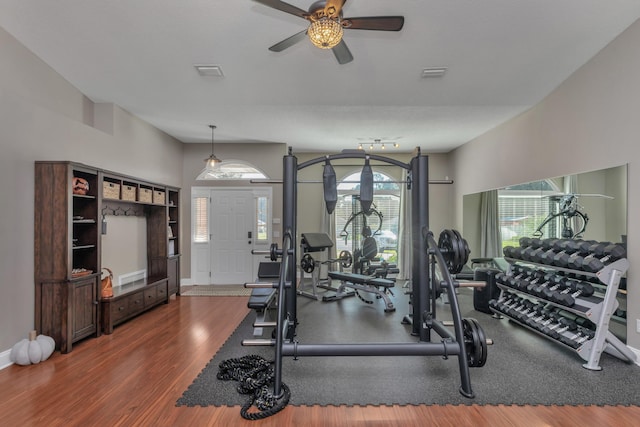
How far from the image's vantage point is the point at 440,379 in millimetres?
2451

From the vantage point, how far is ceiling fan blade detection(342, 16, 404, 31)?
2.00 meters

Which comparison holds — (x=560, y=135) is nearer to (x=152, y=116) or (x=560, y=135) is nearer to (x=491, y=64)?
(x=491, y=64)

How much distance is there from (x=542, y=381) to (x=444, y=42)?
9.56ft

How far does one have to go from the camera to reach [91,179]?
3.45m

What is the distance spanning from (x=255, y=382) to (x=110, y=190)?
2.88 metres

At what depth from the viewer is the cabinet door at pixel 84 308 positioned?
3.09 metres

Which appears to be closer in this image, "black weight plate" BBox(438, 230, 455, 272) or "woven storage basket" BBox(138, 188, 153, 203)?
"black weight plate" BBox(438, 230, 455, 272)

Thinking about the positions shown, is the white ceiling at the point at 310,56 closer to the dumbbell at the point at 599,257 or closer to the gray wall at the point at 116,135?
the gray wall at the point at 116,135

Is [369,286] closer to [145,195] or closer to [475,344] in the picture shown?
[475,344]

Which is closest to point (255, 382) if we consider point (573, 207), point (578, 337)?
point (578, 337)

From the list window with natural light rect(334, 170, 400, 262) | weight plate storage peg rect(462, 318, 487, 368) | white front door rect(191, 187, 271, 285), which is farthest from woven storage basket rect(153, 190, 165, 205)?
weight plate storage peg rect(462, 318, 487, 368)

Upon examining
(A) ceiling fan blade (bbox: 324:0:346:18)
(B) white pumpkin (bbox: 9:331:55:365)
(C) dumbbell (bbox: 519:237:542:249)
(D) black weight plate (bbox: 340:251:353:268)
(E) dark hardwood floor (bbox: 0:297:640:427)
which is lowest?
(E) dark hardwood floor (bbox: 0:297:640:427)

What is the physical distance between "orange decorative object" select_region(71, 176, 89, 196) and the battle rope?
7.59 feet

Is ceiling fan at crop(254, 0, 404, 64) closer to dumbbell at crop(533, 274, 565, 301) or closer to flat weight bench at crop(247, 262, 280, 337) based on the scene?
flat weight bench at crop(247, 262, 280, 337)
